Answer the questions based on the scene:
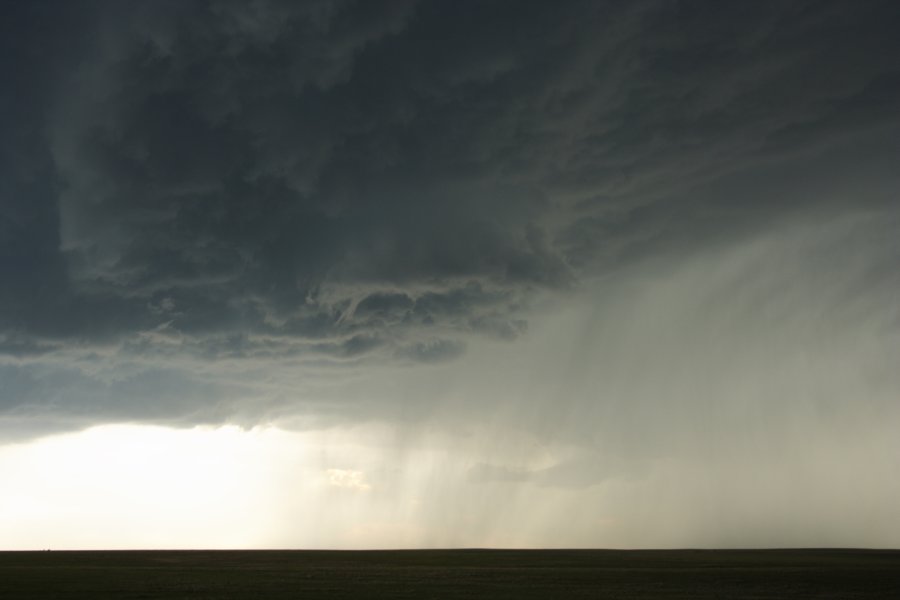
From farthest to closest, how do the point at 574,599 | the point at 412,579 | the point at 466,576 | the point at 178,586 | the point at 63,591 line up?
the point at 466,576 < the point at 412,579 < the point at 178,586 < the point at 63,591 < the point at 574,599

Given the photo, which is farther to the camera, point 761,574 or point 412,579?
point 761,574

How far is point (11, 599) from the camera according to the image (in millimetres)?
58875

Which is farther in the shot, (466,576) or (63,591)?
(466,576)

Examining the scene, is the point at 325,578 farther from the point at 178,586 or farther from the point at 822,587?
the point at 822,587

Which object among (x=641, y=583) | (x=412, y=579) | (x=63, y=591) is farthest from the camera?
(x=412, y=579)

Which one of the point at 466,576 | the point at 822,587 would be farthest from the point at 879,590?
the point at 466,576

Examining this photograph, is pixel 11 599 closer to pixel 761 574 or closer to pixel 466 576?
pixel 466 576

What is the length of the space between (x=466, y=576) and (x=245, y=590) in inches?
1162

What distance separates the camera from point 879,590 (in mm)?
67250

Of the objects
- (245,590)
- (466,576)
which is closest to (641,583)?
(466,576)

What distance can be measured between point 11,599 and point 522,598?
38.6 meters

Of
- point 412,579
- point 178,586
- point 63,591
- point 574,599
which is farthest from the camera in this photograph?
point 412,579

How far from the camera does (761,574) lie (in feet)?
297

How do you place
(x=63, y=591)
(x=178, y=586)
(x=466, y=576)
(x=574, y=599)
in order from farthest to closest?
(x=466, y=576), (x=178, y=586), (x=63, y=591), (x=574, y=599)
